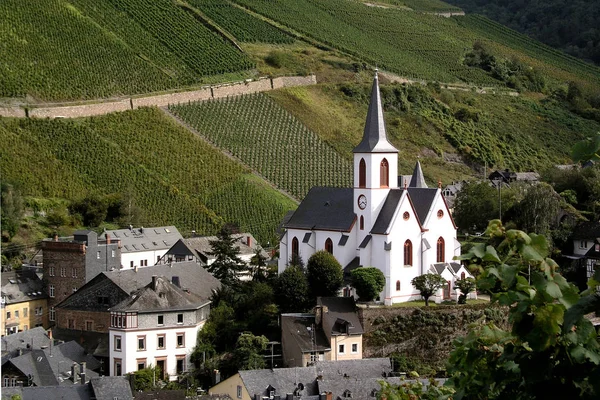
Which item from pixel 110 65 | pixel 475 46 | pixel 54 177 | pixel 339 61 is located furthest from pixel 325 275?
pixel 475 46

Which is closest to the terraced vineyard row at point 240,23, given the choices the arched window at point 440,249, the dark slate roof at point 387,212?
the dark slate roof at point 387,212

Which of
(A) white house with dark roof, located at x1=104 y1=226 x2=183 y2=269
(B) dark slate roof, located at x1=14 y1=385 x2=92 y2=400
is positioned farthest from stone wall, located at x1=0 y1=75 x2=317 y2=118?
(B) dark slate roof, located at x1=14 y1=385 x2=92 y2=400

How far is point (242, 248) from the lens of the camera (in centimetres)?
6150

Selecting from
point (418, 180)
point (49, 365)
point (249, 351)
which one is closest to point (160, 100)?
point (418, 180)

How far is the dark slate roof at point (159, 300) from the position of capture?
45656 mm

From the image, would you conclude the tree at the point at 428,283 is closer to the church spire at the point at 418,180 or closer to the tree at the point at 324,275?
the tree at the point at 324,275

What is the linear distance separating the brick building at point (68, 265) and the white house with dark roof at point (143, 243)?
470 cm

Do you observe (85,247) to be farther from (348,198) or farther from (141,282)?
(348,198)

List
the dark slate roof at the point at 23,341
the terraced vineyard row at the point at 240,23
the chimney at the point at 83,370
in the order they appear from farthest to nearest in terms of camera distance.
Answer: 1. the terraced vineyard row at the point at 240,23
2. the dark slate roof at the point at 23,341
3. the chimney at the point at 83,370

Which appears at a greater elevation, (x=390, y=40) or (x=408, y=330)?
(x=390, y=40)

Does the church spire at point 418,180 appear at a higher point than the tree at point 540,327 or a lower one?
higher

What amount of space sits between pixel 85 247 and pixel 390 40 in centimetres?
7748

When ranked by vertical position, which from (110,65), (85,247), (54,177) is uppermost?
(110,65)

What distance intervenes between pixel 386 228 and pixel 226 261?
26.1 feet
